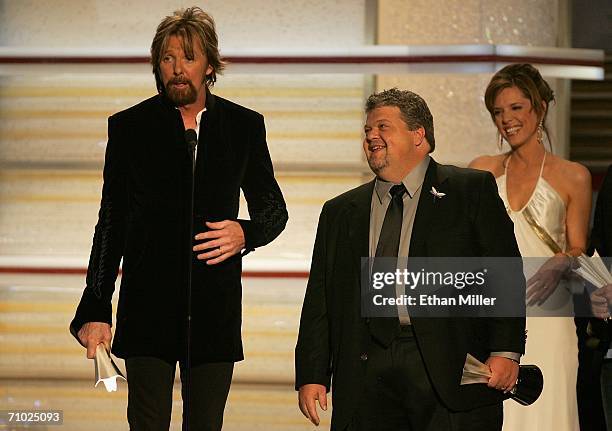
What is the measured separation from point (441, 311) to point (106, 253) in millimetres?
1028

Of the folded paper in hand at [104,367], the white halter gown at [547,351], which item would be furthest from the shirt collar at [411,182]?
the folded paper in hand at [104,367]

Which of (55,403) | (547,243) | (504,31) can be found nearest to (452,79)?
(504,31)

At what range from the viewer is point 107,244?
3479 mm

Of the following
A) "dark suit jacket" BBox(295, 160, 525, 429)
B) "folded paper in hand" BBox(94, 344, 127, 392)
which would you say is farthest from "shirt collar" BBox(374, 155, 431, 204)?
"folded paper in hand" BBox(94, 344, 127, 392)

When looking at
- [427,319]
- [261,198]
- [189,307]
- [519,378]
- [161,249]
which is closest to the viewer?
[427,319]

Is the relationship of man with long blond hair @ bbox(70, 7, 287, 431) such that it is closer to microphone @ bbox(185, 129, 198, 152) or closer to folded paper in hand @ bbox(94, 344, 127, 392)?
folded paper in hand @ bbox(94, 344, 127, 392)

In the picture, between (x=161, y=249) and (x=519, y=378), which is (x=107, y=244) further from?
(x=519, y=378)

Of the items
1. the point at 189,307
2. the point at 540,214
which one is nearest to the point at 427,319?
the point at 189,307

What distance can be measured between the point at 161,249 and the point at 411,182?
78 centimetres

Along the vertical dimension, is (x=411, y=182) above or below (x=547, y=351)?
above

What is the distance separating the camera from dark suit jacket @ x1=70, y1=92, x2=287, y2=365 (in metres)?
3.44

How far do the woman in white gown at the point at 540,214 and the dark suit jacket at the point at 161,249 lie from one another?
99cm

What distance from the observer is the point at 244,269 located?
410 centimetres

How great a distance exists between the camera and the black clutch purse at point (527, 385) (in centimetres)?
318
